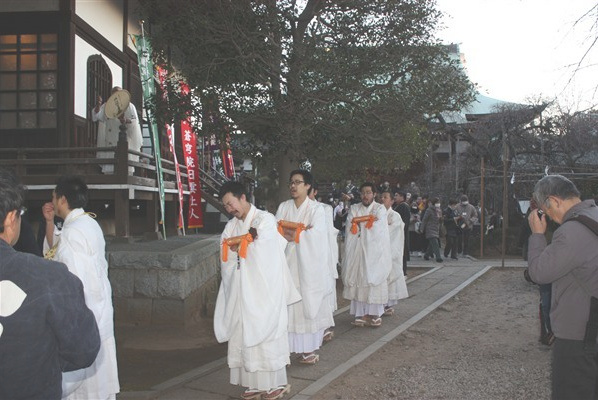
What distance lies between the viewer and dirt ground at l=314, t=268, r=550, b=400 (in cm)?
527

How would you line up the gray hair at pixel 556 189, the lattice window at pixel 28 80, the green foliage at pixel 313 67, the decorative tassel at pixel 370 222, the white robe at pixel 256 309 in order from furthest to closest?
1. the lattice window at pixel 28 80
2. the decorative tassel at pixel 370 222
3. the green foliage at pixel 313 67
4. the white robe at pixel 256 309
5. the gray hair at pixel 556 189

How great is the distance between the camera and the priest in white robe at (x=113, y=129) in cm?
985

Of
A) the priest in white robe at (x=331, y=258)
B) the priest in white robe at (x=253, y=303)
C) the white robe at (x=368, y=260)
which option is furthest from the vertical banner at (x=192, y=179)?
the priest in white robe at (x=253, y=303)

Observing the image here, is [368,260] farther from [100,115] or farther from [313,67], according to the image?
[100,115]

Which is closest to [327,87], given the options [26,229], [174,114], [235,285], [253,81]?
[253,81]

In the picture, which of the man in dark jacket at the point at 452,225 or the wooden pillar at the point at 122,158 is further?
the man in dark jacket at the point at 452,225

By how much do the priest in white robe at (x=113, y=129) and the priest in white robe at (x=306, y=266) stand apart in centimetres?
418

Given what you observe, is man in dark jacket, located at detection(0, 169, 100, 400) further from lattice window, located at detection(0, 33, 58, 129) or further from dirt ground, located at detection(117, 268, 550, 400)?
lattice window, located at detection(0, 33, 58, 129)

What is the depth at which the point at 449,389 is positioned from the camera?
5.34m

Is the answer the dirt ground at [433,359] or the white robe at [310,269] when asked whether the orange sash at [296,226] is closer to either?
the white robe at [310,269]

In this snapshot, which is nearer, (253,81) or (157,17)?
(253,81)

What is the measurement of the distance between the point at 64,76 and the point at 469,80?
22.4 feet

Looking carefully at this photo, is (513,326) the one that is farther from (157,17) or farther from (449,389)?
(157,17)

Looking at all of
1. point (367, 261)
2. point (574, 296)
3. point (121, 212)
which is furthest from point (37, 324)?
point (121, 212)
